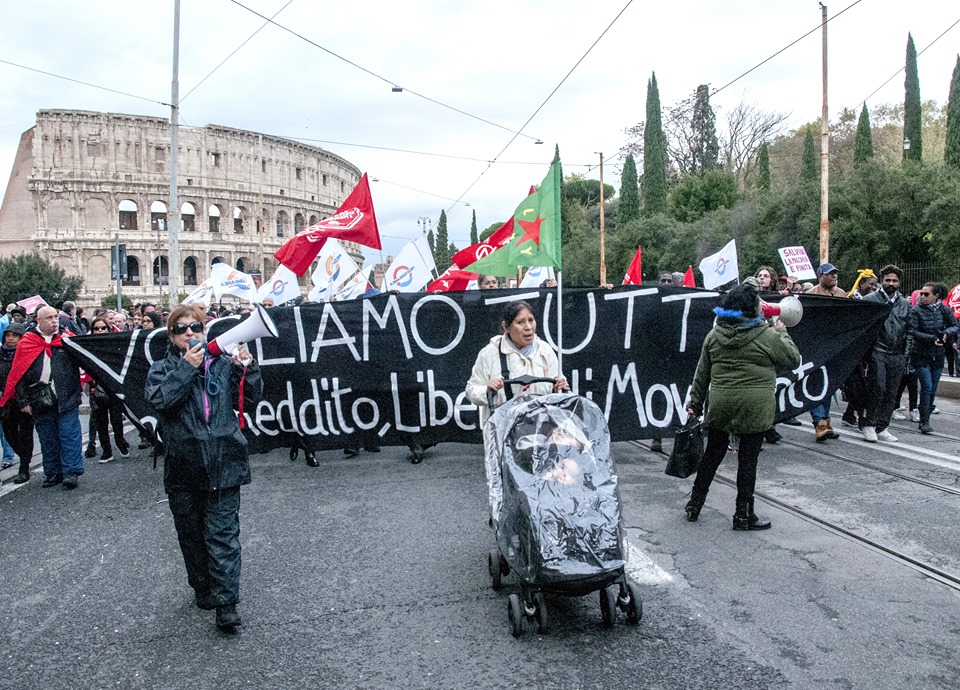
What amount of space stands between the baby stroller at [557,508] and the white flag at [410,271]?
9.88 meters

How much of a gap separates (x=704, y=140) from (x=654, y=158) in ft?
26.2

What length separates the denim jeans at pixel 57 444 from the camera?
7.64 meters

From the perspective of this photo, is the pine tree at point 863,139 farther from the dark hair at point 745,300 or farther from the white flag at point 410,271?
the dark hair at point 745,300

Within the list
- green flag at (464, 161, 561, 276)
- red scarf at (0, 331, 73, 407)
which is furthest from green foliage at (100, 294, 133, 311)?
green flag at (464, 161, 561, 276)

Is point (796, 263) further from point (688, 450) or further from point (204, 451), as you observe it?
point (204, 451)

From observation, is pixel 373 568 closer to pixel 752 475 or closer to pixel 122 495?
pixel 752 475

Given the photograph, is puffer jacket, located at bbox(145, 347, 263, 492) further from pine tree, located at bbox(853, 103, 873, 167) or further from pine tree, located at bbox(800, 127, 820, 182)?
pine tree, located at bbox(853, 103, 873, 167)

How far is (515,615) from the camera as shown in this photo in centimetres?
382

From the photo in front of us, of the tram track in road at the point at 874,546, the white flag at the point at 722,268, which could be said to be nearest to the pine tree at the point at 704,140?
the white flag at the point at 722,268

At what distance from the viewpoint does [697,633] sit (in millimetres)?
3832

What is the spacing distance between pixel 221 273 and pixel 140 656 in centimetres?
1460

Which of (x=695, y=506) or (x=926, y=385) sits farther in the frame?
(x=926, y=385)

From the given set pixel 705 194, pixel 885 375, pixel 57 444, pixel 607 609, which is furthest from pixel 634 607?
pixel 705 194

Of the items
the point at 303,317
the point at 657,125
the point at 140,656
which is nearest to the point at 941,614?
the point at 140,656
